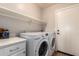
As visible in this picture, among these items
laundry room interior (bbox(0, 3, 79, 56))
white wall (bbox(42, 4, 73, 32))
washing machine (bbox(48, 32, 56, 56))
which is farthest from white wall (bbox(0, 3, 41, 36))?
washing machine (bbox(48, 32, 56, 56))

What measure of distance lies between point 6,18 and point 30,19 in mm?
572

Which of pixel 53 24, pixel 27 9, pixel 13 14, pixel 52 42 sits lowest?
pixel 52 42

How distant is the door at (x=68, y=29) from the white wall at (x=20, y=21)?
53 cm

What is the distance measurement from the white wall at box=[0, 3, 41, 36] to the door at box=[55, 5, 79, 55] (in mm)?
532

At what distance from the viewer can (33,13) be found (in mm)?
1859

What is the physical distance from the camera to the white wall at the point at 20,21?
4.24 feet

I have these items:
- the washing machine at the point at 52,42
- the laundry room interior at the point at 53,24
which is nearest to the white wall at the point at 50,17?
the laundry room interior at the point at 53,24

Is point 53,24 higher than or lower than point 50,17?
lower

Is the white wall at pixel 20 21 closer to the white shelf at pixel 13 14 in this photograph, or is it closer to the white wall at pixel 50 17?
the white shelf at pixel 13 14

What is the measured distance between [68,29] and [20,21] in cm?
117

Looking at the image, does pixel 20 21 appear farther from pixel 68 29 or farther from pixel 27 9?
pixel 68 29

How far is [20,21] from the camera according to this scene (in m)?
1.55

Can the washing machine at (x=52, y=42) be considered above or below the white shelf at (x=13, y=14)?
below

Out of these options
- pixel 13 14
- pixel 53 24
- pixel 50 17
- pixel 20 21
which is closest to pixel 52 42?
pixel 53 24
